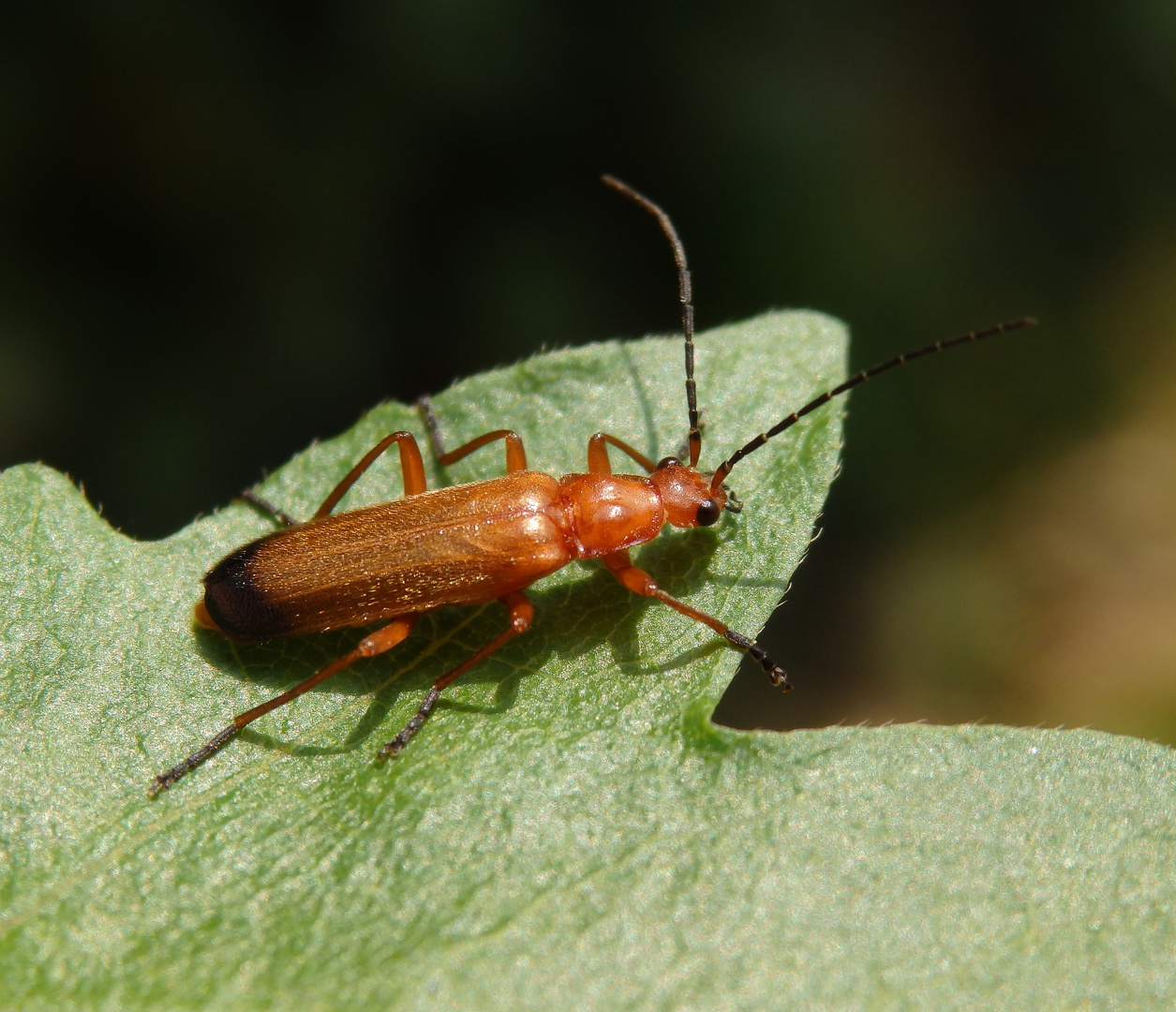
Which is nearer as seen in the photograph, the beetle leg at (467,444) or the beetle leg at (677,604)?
the beetle leg at (677,604)

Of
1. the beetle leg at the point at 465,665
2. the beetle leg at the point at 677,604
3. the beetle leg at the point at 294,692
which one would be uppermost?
the beetle leg at the point at 294,692

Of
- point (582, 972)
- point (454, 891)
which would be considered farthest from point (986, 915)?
point (454, 891)

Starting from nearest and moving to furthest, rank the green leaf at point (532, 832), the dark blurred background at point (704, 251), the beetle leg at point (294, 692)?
1. the green leaf at point (532, 832)
2. the beetle leg at point (294, 692)
3. the dark blurred background at point (704, 251)

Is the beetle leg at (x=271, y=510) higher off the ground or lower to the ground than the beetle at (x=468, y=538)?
higher

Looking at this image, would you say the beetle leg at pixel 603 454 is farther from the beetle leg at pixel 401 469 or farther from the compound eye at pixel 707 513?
the beetle leg at pixel 401 469

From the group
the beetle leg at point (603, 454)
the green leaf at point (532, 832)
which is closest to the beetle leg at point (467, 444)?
the beetle leg at point (603, 454)

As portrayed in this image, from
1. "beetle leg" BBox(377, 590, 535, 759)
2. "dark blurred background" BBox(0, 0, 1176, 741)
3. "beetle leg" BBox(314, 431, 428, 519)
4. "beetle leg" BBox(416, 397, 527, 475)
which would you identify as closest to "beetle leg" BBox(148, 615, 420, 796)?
"beetle leg" BBox(377, 590, 535, 759)

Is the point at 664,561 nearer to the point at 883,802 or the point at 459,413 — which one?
the point at 459,413

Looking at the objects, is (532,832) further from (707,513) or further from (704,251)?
(704,251)
